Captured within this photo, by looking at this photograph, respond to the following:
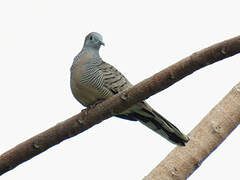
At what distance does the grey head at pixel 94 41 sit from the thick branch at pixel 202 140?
2068mm

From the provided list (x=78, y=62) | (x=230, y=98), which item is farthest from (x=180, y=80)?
(x=78, y=62)

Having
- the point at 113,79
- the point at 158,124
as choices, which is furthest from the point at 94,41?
the point at 158,124

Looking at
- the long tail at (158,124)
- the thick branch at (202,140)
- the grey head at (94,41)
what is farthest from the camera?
the grey head at (94,41)

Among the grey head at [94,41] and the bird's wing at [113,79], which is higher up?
the grey head at [94,41]

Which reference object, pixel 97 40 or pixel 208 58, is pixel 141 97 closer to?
pixel 208 58

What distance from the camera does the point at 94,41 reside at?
19.0 ft

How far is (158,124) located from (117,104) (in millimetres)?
1465

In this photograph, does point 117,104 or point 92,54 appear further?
point 92,54

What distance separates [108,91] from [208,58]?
2.22 meters

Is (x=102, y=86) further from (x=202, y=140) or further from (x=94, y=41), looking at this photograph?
(x=202, y=140)

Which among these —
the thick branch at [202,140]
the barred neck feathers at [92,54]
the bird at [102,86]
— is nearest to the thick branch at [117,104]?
the thick branch at [202,140]

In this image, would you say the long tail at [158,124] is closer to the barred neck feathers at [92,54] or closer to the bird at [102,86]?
the bird at [102,86]

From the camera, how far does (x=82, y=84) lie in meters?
5.17

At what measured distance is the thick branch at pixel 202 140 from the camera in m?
3.78
